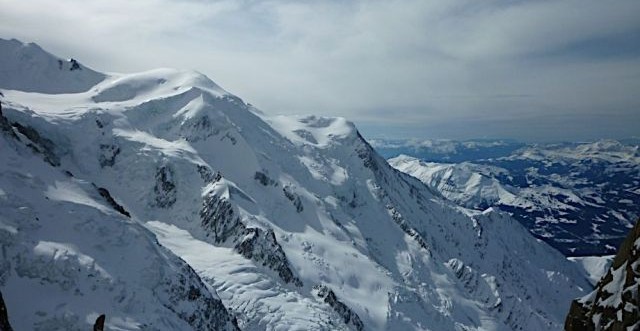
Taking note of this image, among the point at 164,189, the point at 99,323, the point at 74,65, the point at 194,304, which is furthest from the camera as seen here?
the point at 74,65

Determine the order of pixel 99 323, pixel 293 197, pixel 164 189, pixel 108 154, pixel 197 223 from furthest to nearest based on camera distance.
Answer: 1. pixel 293 197
2. pixel 108 154
3. pixel 164 189
4. pixel 197 223
5. pixel 99 323

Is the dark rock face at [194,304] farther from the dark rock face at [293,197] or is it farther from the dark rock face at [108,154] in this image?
the dark rock face at [293,197]

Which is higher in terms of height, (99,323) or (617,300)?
(617,300)

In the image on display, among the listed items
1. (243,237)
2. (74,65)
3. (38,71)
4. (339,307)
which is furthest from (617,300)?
(74,65)

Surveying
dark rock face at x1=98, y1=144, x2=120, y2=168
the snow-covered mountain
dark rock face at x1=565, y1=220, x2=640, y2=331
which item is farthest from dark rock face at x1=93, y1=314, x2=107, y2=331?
dark rock face at x1=98, y1=144, x2=120, y2=168

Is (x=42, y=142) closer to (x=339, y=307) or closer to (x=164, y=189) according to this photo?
(x=164, y=189)

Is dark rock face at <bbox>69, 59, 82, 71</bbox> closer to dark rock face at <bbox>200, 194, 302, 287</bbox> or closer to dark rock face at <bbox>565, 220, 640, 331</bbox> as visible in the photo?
dark rock face at <bbox>200, 194, 302, 287</bbox>
